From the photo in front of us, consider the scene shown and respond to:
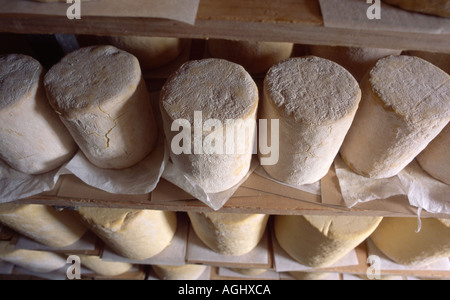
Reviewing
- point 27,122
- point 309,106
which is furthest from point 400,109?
point 27,122

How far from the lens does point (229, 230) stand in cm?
103

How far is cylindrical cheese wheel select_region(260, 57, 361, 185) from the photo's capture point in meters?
0.65

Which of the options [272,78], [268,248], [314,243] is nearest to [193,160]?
[272,78]

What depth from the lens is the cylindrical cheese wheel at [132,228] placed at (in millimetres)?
1005

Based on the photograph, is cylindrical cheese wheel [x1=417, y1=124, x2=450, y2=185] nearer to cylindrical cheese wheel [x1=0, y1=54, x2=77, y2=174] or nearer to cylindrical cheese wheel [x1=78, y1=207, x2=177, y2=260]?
cylindrical cheese wheel [x1=78, y1=207, x2=177, y2=260]

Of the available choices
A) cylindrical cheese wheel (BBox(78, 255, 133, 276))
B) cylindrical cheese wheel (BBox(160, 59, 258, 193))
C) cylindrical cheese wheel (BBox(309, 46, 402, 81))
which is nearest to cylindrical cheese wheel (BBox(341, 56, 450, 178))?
cylindrical cheese wheel (BBox(309, 46, 402, 81))

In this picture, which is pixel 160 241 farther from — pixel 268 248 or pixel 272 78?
pixel 272 78

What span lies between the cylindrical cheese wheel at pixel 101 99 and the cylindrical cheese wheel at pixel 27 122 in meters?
0.05

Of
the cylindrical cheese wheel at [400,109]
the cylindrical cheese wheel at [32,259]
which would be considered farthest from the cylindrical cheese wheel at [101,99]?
the cylindrical cheese wheel at [32,259]

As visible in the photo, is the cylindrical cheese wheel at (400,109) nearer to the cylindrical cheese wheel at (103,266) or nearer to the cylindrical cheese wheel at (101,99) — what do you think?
the cylindrical cheese wheel at (101,99)

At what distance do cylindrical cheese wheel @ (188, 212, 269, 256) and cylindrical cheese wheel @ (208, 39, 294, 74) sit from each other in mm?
470

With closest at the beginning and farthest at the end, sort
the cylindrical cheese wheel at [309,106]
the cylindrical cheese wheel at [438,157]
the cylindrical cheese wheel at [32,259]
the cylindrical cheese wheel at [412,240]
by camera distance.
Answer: the cylindrical cheese wheel at [309,106] < the cylindrical cheese wheel at [438,157] < the cylindrical cheese wheel at [412,240] < the cylindrical cheese wheel at [32,259]

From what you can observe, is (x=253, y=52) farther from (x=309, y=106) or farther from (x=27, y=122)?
(x=27, y=122)

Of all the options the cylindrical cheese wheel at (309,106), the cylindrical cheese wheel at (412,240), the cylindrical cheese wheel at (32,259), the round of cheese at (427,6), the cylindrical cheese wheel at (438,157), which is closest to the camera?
the round of cheese at (427,6)
